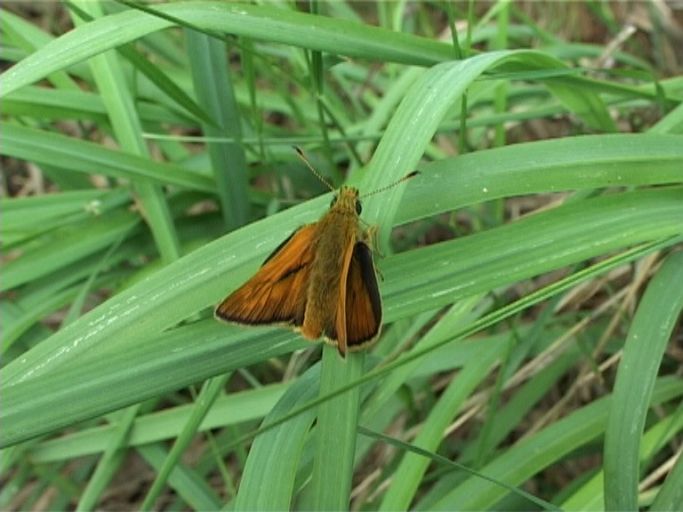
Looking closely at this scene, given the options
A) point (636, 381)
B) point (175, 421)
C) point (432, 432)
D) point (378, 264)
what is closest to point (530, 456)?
point (432, 432)

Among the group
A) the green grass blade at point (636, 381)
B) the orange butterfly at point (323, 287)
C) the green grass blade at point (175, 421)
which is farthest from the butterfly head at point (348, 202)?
the green grass blade at point (175, 421)

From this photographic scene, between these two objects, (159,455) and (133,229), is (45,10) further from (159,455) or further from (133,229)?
(159,455)

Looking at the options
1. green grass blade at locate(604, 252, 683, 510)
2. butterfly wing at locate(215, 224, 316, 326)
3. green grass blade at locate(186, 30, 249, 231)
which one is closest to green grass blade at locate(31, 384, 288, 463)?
green grass blade at locate(186, 30, 249, 231)

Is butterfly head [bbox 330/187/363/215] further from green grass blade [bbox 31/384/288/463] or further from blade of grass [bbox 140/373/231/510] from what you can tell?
green grass blade [bbox 31/384/288/463]

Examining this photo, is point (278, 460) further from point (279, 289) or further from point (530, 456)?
point (530, 456)

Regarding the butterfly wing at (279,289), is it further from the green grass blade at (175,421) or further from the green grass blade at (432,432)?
the green grass blade at (175,421)

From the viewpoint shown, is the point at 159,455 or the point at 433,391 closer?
the point at 159,455

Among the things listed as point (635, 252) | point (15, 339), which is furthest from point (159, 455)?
point (635, 252)

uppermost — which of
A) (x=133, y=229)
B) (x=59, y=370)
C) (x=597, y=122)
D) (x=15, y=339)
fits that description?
(x=133, y=229)
